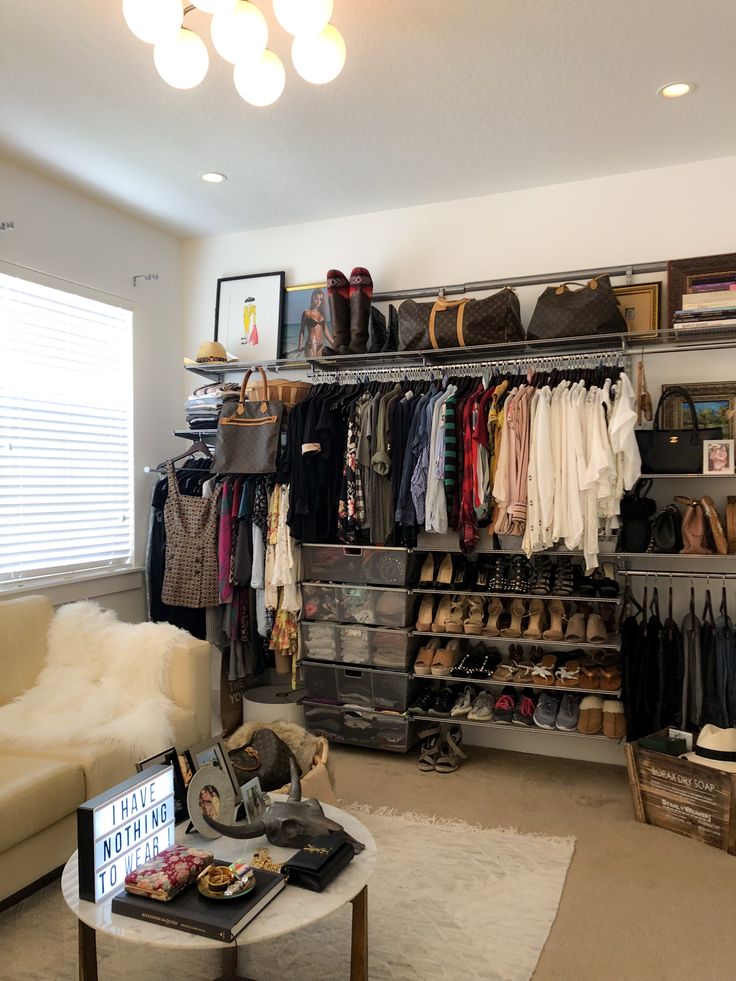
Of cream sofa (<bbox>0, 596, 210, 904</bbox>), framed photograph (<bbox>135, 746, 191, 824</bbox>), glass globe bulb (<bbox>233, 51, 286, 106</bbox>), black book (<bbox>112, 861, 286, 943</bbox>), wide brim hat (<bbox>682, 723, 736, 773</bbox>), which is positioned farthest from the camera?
wide brim hat (<bbox>682, 723, 736, 773</bbox>)

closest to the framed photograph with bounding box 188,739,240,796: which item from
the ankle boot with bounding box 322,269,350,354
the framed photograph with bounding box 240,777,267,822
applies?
the framed photograph with bounding box 240,777,267,822

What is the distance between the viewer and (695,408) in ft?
11.1

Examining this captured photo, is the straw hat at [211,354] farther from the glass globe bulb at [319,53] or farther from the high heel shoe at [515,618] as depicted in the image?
the glass globe bulb at [319,53]

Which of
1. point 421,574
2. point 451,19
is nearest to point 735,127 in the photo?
point 451,19

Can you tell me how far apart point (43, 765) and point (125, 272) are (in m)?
2.76

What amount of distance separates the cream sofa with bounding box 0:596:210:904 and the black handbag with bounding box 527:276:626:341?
2111 mm

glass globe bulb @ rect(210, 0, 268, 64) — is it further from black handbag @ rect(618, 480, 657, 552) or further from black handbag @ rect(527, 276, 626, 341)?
black handbag @ rect(618, 480, 657, 552)

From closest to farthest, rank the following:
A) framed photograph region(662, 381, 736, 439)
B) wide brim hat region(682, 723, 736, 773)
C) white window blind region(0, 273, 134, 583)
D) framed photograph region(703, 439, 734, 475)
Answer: wide brim hat region(682, 723, 736, 773)
framed photograph region(703, 439, 734, 475)
framed photograph region(662, 381, 736, 439)
white window blind region(0, 273, 134, 583)

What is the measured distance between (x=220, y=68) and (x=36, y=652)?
240 centimetres

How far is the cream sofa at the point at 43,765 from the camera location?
2293 millimetres

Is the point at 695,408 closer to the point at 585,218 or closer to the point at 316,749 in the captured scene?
the point at 585,218

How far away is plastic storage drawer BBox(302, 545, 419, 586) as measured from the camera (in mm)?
3627

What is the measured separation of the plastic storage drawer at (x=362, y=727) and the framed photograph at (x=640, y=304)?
220 cm

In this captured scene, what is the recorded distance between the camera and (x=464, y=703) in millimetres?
3609
